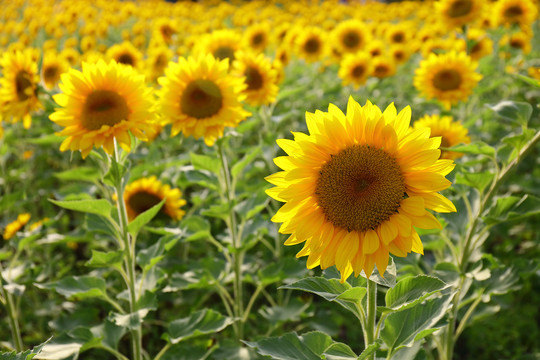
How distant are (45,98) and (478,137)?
382 centimetres

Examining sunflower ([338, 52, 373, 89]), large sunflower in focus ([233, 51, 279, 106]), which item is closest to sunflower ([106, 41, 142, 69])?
large sunflower in focus ([233, 51, 279, 106])

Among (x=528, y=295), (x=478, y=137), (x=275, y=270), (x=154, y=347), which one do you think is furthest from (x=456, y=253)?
(x=478, y=137)

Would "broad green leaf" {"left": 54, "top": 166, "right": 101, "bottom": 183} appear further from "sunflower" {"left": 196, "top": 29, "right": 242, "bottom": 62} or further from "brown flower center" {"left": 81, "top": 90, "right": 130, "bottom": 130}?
"sunflower" {"left": 196, "top": 29, "right": 242, "bottom": 62}

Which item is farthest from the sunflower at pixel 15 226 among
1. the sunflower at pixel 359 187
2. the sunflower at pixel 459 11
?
the sunflower at pixel 459 11

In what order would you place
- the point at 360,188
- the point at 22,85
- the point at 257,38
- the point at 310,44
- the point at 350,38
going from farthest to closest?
1. the point at 350,38
2. the point at 310,44
3. the point at 257,38
4. the point at 22,85
5. the point at 360,188

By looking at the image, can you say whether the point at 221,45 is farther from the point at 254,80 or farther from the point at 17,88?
→ the point at 17,88

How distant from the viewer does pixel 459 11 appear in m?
4.70

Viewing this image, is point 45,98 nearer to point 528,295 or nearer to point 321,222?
point 321,222

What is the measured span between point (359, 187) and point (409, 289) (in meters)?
0.39

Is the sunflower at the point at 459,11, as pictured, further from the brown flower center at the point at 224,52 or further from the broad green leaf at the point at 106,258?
the broad green leaf at the point at 106,258

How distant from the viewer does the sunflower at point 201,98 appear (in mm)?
2656

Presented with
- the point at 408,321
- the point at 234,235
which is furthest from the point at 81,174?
the point at 408,321

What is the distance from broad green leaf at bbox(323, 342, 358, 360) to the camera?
1601mm

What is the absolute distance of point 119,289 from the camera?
11.5ft
